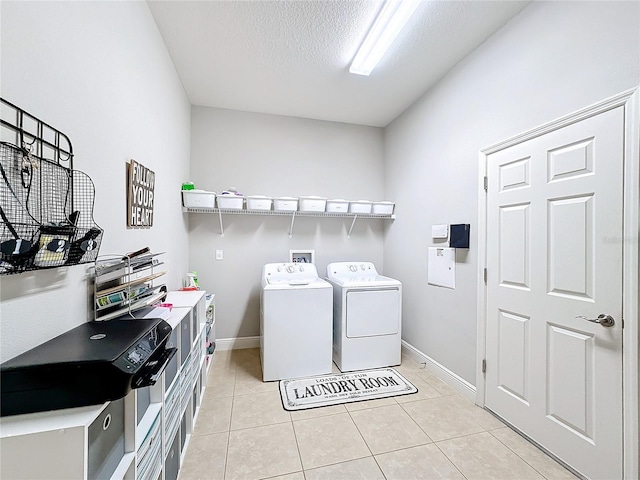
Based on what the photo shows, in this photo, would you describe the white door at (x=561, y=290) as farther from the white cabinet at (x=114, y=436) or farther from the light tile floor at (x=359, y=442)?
the white cabinet at (x=114, y=436)

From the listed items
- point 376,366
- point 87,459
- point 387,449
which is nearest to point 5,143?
point 87,459

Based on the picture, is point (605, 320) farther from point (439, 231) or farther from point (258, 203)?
point (258, 203)

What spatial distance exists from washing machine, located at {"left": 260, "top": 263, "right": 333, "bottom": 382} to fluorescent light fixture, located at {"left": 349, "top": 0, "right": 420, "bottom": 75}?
208 centimetres

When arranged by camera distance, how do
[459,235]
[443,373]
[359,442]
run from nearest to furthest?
[359,442] → [459,235] → [443,373]

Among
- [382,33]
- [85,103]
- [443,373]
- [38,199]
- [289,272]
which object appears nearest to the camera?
[38,199]

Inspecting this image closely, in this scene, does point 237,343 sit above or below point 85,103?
below

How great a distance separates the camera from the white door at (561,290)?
4.78 feet

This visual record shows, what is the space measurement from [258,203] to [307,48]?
1.58 metres

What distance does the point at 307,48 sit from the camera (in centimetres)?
231

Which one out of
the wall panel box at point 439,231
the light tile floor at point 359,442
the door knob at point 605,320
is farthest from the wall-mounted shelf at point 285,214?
the door knob at point 605,320

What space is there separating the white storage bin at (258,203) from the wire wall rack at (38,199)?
1.97 meters

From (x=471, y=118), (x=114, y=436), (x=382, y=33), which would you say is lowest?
(x=114, y=436)

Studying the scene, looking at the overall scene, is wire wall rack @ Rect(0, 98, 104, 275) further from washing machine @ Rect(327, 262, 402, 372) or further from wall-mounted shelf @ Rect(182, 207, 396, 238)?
washing machine @ Rect(327, 262, 402, 372)

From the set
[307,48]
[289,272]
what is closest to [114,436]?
[289,272]
